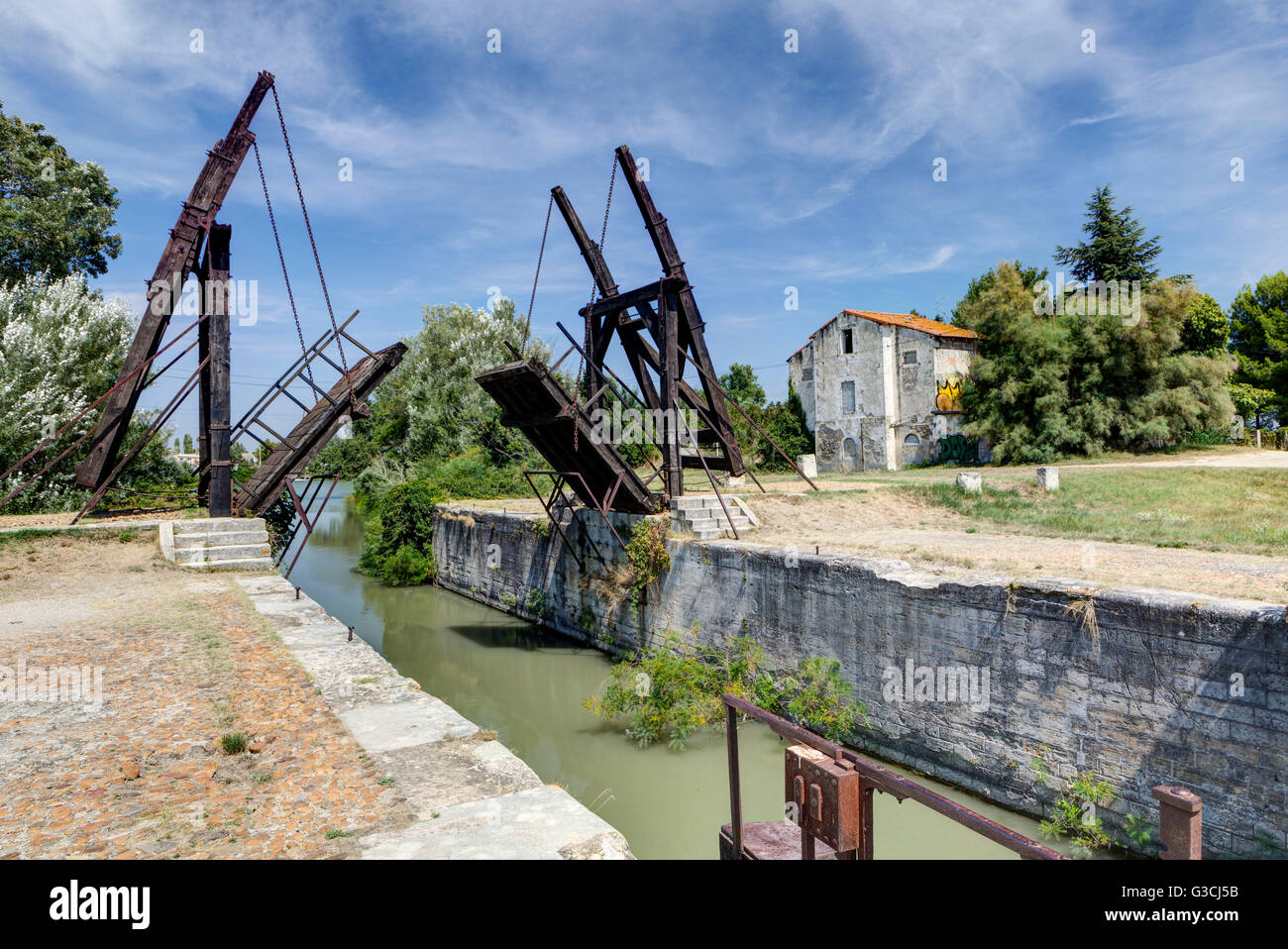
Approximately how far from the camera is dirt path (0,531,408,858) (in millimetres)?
3164

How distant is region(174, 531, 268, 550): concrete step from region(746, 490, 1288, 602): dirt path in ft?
23.2

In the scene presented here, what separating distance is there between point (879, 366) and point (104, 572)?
27.0m

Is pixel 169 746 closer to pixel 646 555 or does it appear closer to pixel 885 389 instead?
pixel 646 555

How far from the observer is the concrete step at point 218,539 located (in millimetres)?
9656

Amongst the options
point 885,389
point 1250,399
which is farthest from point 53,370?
point 1250,399

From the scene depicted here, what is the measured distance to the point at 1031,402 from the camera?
83.4 ft

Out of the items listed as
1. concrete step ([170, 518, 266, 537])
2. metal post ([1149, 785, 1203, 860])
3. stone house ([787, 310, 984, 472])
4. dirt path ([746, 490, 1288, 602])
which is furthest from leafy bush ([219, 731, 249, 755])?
stone house ([787, 310, 984, 472])

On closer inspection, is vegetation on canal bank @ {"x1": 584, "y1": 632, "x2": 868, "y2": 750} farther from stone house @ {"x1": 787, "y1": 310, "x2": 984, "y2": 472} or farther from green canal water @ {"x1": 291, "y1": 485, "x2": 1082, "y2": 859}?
stone house @ {"x1": 787, "y1": 310, "x2": 984, "y2": 472}

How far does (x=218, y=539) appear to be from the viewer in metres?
9.86

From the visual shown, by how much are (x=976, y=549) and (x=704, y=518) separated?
4.04m

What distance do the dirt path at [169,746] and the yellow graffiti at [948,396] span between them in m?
26.7

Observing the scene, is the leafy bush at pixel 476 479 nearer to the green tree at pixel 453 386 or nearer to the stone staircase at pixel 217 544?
the green tree at pixel 453 386
